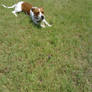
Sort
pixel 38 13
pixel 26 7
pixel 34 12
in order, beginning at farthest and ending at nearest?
pixel 26 7
pixel 34 12
pixel 38 13

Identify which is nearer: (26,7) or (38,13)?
(38,13)

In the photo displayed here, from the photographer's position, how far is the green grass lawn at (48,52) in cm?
383

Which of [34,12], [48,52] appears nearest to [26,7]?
[34,12]

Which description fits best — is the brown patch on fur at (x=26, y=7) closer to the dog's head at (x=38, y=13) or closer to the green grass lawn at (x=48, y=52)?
the green grass lawn at (x=48, y=52)

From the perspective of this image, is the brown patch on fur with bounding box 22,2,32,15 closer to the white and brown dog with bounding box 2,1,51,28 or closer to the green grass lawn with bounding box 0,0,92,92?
the white and brown dog with bounding box 2,1,51,28

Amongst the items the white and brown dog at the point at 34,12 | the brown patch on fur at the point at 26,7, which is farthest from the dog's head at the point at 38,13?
the brown patch on fur at the point at 26,7

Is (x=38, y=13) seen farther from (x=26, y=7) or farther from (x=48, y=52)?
(x=48, y=52)

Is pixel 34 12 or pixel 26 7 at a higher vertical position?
pixel 26 7

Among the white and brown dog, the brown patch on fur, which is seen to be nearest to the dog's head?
the white and brown dog

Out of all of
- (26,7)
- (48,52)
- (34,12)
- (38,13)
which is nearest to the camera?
(48,52)

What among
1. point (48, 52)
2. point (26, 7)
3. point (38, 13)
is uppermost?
point (26, 7)

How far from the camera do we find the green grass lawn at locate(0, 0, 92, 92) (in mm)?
3826

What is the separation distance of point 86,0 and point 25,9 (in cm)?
340

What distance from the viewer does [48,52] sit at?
4.71 m
